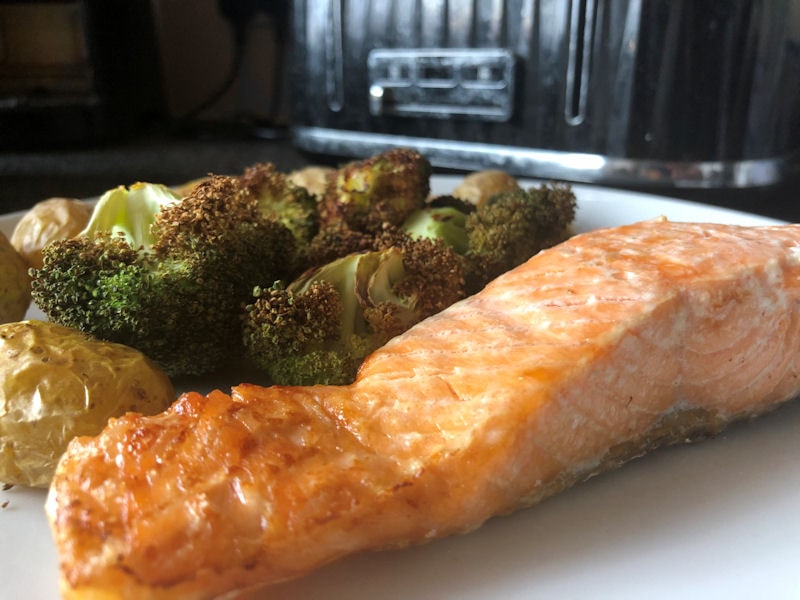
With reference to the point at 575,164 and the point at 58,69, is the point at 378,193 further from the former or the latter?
the point at 58,69

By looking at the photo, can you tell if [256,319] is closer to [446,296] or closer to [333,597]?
[446,296]

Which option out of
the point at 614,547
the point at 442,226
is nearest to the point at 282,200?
the point at 442,226

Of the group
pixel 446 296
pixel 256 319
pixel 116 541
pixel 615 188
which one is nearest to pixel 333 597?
pixel 116 541

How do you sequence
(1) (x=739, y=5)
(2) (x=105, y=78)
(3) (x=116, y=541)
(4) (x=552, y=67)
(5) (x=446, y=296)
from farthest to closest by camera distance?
(2) (x=105, y=78), (4) (x=552, y=67), (1) (x=739, y=5), (5) (x=446, y=296), (3) (x=116, y=541)

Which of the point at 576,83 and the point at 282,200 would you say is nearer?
the point at 282,200

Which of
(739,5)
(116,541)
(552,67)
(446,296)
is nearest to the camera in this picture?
(116,541)

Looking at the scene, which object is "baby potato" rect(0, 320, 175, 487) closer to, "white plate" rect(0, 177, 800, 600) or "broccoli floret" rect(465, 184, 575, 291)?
"white plate" rect(0, 177, 800, 600)
